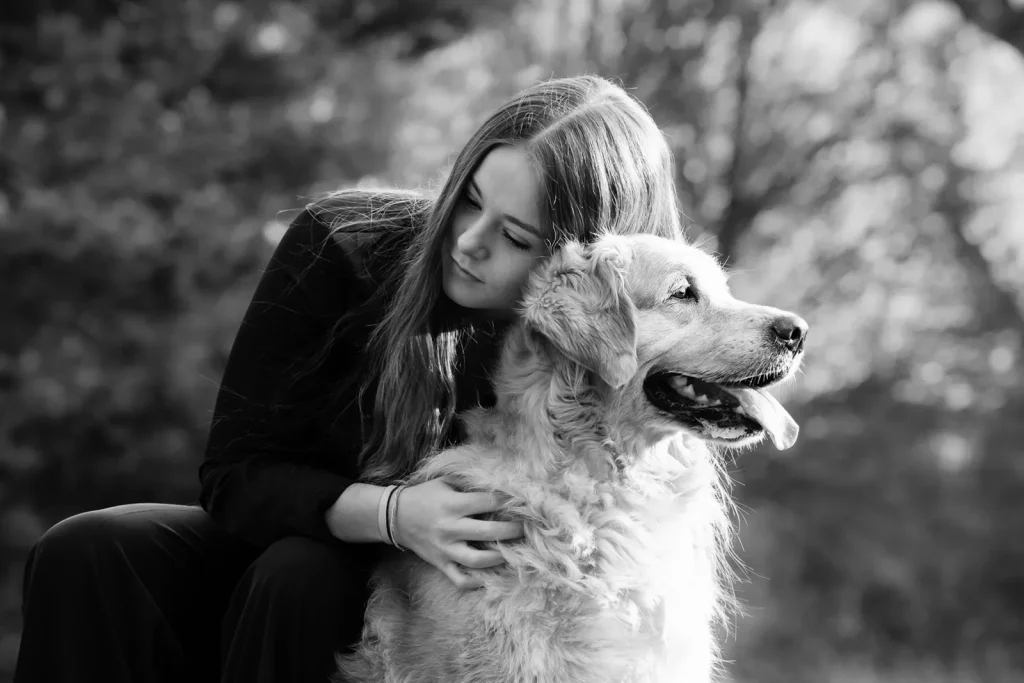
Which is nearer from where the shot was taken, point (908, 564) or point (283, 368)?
point (283, 368)

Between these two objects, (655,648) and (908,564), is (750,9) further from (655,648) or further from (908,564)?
(655,648)

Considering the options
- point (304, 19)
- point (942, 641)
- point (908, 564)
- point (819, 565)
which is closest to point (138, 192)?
point (304, 19)

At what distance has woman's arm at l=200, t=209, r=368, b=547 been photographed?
2.51 meters

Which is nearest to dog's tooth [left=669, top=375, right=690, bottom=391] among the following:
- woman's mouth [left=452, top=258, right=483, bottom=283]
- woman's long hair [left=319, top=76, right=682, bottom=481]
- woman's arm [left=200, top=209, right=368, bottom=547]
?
woman's long hair [left=319, top=76, right=682, bottom=481]

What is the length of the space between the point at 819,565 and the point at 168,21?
20.6 ft

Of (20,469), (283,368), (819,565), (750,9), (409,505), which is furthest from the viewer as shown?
(819,565)

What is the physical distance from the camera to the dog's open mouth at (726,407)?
2.37 metres

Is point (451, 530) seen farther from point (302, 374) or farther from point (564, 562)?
point (302, 374)

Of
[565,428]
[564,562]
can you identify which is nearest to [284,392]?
[565,428]

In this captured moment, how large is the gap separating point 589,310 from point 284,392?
855 mm

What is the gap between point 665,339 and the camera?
2473 millimetres

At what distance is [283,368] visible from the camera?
267 cm

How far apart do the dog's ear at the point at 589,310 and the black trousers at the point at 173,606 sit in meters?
0.76

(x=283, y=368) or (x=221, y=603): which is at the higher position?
(x=283, y=368)
